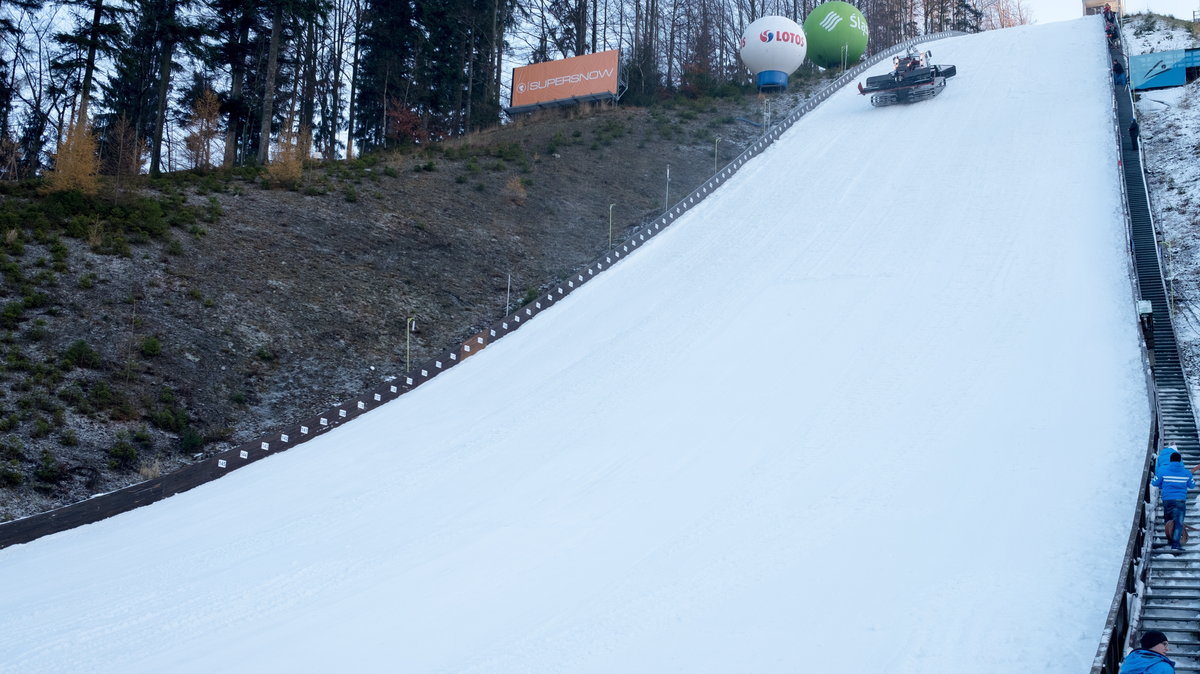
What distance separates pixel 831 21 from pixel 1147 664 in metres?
42.1

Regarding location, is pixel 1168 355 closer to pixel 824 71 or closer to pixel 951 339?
pixel 951 339

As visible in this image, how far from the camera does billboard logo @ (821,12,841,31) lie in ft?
143

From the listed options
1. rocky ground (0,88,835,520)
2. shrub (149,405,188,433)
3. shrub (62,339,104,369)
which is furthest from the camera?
shrub (62,339,104,369)

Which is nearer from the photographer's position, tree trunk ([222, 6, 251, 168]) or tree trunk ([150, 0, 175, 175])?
tree trunk ([150, 0, 175, 175])

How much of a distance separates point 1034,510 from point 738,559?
3.54 m

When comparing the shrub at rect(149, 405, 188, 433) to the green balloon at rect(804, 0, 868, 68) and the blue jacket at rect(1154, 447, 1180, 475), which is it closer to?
the blue jacket at rect(1154, 447, 1180, 475)

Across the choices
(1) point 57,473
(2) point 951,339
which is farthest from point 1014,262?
(1) point 57,473

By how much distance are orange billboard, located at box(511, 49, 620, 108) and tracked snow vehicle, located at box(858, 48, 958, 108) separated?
1001cm

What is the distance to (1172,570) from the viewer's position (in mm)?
9070

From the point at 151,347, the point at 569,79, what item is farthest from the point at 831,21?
the point at 151,347

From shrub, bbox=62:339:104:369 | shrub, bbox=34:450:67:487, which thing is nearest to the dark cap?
shrub, bbox=34:450:67:487

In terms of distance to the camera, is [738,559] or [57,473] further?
[57,473]

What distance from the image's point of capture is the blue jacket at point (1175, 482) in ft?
30.9

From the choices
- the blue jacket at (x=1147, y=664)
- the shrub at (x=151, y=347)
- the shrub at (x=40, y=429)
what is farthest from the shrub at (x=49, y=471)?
the blue jacket at (x=1147, y=664)
